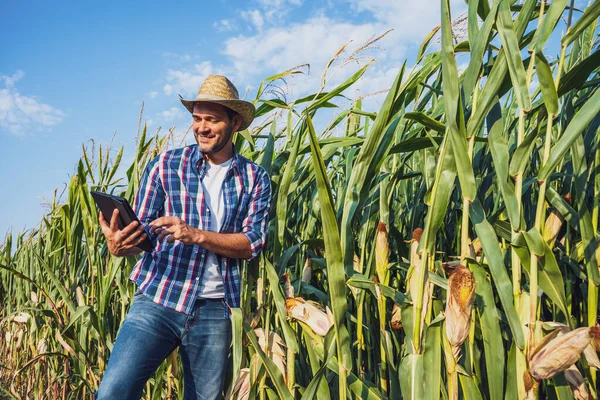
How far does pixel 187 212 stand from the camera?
1904 mm

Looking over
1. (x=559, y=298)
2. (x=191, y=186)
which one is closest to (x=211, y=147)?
(x=191, y=186)

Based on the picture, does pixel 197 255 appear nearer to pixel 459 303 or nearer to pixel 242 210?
pixel 242 210

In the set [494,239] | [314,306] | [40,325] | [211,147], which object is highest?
[211,147]

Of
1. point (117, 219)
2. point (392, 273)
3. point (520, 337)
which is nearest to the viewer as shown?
point (520, 337)

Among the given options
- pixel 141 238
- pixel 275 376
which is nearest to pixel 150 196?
pixel 141 238

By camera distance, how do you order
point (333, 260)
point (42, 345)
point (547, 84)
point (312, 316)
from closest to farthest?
point (547, 84) < point (333, 260) < point (312, 316) < point (42, 345)

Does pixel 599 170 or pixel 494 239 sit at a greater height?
pixel 599 170

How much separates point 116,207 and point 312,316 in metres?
0.72

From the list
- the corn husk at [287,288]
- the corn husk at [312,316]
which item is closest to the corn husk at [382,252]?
the corn husk at [312,316]

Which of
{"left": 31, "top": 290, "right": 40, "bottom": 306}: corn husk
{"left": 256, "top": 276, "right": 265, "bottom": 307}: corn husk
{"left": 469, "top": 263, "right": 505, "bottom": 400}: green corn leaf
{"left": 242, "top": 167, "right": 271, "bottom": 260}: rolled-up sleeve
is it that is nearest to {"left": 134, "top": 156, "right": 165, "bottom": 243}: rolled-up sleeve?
→ {"left": 242, "top": 167, "right": 271, "bottom": 260}: rolled-up sleeve

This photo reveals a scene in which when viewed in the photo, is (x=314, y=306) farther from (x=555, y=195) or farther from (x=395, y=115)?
(x=555, y=195)

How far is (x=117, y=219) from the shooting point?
1.66 meters

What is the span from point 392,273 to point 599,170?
73 cm

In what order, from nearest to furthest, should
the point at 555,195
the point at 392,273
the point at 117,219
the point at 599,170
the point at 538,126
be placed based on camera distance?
the point at 538,126 < the point at 555,195 < the point at 599,170 < the point at 117,219 < the point at 392,273
